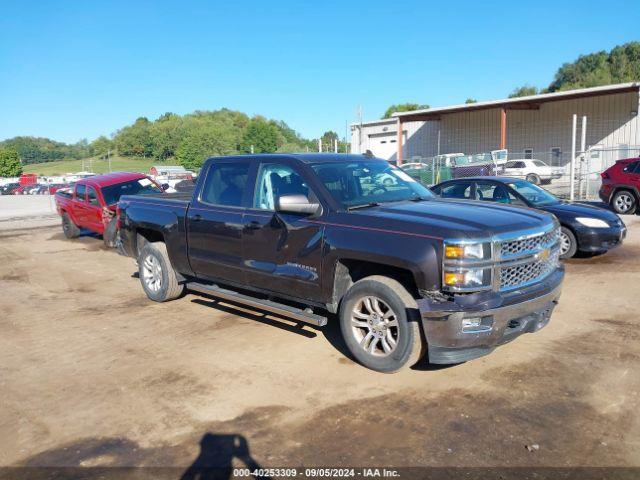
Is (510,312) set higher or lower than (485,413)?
higher

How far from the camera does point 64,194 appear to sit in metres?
14.4

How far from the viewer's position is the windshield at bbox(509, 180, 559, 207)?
9.46 m

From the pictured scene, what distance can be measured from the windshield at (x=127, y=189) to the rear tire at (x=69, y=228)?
232cm

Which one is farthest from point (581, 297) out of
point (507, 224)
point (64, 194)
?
point (64, 194)

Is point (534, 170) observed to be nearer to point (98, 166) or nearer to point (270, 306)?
point (270, 306)

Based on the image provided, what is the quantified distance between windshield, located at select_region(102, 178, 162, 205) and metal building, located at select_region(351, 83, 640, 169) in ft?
58.9

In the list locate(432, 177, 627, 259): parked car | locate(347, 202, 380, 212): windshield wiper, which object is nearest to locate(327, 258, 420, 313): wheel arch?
locate(347, 202, 380, 212): windshield wiper

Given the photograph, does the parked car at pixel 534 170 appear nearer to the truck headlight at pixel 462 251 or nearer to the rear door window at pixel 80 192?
the rear door window at pixel 80 192

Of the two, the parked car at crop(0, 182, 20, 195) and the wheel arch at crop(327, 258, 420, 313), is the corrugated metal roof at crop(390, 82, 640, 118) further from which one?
the parked car at crop(0, 182, 20, 195)

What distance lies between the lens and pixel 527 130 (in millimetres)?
38531

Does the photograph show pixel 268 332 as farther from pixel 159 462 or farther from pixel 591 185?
pixel 591 185

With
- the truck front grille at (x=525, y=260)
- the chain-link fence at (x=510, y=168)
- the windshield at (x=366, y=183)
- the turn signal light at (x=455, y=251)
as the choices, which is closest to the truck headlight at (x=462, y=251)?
the turn signal light at (x=455, y=251)

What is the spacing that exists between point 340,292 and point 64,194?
11.8 meters

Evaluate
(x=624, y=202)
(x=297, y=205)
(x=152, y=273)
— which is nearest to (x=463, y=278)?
(x=297, y=205)
